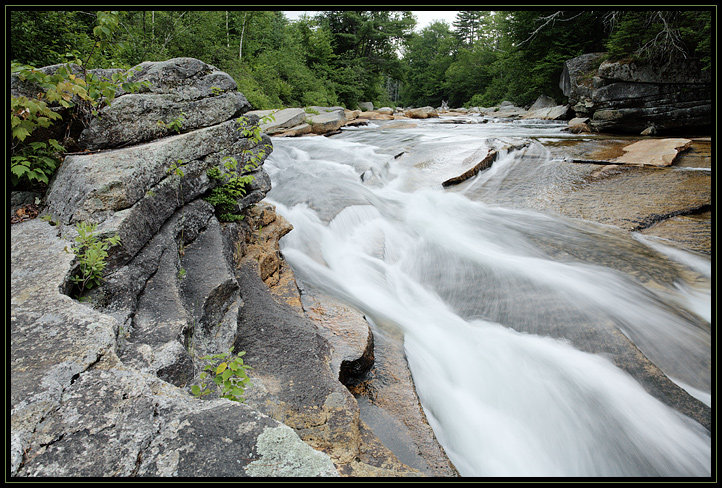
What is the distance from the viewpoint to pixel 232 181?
415cm

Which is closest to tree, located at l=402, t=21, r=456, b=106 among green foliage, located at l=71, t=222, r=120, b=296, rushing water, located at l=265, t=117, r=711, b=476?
rushing water, located at l=265, t=117, r=711, b=476

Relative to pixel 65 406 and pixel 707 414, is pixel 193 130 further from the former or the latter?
pixel 707 414

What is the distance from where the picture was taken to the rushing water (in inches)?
101

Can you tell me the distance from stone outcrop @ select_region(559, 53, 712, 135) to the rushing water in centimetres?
598

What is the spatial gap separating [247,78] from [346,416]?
18064mm

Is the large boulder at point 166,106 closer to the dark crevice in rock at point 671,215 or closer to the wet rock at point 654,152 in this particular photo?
the dark crevice in rock at point 671,215

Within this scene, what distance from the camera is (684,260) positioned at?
11.8 ft

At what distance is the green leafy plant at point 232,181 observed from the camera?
410cm

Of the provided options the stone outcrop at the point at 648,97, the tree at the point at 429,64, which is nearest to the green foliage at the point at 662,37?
the stone outcrop at the point at 648,97

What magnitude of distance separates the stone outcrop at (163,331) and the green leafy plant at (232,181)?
103 mm

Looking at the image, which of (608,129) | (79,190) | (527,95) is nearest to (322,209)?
(79,190)

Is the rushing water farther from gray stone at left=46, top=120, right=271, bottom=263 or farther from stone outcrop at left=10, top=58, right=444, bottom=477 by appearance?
gray stone at left=46, top=120, right=271, bottom=263

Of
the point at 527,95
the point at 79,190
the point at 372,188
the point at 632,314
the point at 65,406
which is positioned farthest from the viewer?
the point at 527,95

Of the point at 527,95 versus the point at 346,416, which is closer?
the point at 346,416
